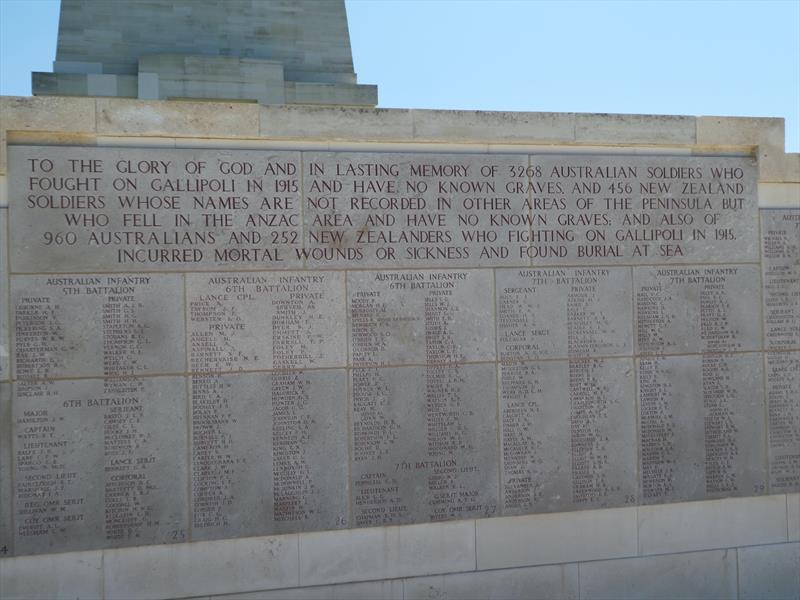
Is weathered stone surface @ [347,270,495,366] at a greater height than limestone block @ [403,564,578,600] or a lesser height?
greater

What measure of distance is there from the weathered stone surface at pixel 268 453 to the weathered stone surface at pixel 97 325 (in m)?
0.54

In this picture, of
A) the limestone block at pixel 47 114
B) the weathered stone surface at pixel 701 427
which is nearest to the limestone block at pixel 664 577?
the weathered stone surface at pixel 701 427

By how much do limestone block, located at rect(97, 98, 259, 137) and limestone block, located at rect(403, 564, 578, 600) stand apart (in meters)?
4.61

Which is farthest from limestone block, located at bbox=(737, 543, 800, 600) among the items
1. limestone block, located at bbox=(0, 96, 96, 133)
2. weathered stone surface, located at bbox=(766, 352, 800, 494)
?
limestone block, located at bbox=(0, 96, 96, 133)

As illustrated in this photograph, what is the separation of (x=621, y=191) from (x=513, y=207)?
1.19 m

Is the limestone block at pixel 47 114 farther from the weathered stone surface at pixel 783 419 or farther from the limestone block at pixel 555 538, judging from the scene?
the weathered stone surface at pixel 783 419

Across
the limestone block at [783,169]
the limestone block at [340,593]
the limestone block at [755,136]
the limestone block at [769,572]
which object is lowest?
the limestone block at [769,572]

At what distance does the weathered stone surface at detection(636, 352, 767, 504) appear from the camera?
8633 mm

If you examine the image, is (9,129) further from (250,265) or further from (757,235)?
(757,235)

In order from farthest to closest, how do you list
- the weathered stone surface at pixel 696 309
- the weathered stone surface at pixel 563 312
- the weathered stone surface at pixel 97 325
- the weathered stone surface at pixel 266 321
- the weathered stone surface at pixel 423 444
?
the weathered stone surface at pixel 696 309
the weathered stone surface at pixel 563 312
the weathered stone surface at pixel 423 444
the weathered stone surface at pixel 266 321
the weathered stone surface at pixel 97 325

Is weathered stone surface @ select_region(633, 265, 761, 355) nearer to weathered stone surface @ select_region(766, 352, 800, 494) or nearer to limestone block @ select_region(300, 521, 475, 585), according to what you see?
weathered stone surface @ select_region(766, 352, 800, 494)

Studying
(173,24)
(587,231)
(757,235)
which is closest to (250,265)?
(587,231)

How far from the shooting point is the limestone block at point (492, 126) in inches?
327

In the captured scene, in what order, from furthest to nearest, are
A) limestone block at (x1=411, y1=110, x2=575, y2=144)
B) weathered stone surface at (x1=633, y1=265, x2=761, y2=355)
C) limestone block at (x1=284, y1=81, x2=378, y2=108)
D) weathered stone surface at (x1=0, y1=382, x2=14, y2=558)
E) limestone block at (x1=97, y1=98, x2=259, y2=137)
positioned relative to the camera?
limestone block at (x1=284, y1=81, x2=378, y2=108) → weathered stone surface at (x1=633, y1=265, x2=761, y2=355) → limestone block at (x1=411, y1=110, x2=575, y2=144) → limestone block at (x1=97, y1=98, x2=259, y2=137) → weathered stone surface at (x1=0, y1=382, x2=14, y2=558)
